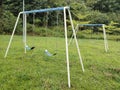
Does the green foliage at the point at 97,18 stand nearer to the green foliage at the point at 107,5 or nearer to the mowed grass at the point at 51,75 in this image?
the green foliage at the point at 107,5

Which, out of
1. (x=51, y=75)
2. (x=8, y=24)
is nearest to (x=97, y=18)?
(x=8, y=24)

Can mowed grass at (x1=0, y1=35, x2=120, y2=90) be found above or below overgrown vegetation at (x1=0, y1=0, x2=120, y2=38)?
above

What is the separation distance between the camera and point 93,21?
58.0ft

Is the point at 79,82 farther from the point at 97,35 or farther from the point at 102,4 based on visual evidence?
the point at 102,4

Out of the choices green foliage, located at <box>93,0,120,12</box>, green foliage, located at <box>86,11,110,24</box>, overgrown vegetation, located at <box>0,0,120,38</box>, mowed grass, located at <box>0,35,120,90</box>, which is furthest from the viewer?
green foliage, located at <box>93,0,120,12</box>

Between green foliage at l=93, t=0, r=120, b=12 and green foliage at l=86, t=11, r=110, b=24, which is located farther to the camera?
green foliage at l=93, t=0, r=120, b=12

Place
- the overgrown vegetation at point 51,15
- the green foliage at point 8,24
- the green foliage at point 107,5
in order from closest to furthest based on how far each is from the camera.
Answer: the green foliage at point 8,24, the overgrown vegetation at point 51,15, the green foliage at point 107,5

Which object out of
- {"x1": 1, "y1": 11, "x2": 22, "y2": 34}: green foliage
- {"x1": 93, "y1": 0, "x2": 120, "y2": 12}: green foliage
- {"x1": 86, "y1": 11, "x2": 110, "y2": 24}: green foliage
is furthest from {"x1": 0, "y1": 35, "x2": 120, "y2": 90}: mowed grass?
{"x1": 93, "y1": 0, "x2": 120, "y2": 12}: green foliage

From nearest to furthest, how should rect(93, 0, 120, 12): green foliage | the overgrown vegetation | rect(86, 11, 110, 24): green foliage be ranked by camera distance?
the overgrown vegetation, rect(86, 11, 110, 24): green foliage, rect(93, 0, 120, 12): green foliage

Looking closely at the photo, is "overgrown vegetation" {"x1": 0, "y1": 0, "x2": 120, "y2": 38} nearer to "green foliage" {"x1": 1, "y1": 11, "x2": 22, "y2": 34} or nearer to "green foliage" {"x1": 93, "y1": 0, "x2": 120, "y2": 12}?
"green foliage" {"x1": 1, "y1": 11, "x2": 22, "y2": 34}

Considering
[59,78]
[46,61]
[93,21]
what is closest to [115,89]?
[59,78]

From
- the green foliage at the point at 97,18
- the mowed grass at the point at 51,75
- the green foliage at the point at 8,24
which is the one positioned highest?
the mowed grass at the point at 51,75

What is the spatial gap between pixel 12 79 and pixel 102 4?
17085 mm

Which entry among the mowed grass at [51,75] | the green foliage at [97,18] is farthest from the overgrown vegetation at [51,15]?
the mowed grass at [51,75]
